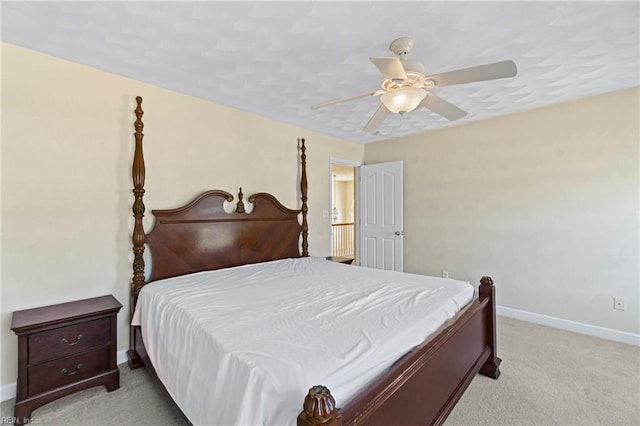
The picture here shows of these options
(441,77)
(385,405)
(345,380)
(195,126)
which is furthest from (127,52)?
(385,405)

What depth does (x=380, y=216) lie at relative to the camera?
15.9 ft

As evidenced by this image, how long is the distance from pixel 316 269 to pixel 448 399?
1.64 metres

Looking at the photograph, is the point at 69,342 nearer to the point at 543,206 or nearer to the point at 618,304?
the point at 543,206

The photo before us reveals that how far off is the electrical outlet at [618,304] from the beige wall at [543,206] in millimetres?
32

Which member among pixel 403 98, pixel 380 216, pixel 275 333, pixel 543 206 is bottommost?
pixel 275 333

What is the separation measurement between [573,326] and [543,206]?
1.34 m

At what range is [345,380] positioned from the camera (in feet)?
3.86

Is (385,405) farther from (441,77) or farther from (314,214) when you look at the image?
(314,214)

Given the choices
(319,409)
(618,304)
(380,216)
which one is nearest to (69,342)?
(319,409)

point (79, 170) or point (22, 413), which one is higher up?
point (79, 170)

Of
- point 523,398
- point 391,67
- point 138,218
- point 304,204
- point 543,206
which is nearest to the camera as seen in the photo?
point 391,67

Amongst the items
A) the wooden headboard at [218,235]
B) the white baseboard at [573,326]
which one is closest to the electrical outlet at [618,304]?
the white baseboard at [573,326]

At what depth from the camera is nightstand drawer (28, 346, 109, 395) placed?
1902 millimetres

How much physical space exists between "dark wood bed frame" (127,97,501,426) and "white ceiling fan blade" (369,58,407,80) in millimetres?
1510
